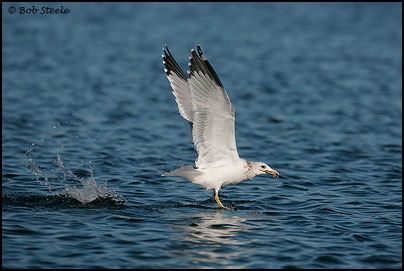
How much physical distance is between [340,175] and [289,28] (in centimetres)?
2268

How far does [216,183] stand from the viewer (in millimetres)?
9664

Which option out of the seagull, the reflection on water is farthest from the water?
the seagull

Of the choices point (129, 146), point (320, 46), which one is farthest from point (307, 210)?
point (320, 46)

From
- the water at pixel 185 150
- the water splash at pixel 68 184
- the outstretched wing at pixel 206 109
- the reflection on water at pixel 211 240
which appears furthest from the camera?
the water splash at pixel 68 184

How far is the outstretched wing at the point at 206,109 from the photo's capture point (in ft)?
28.8

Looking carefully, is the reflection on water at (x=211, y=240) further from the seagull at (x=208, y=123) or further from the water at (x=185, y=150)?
the seagull at (x=208, y=123)

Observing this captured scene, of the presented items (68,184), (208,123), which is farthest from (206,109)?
(68,184)

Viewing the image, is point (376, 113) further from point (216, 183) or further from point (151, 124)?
point (216, 183)

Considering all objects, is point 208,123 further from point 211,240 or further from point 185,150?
point 185,150

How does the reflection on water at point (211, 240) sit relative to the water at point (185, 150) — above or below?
below

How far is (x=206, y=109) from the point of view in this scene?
9.02 m

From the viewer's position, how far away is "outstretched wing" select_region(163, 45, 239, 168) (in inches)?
346

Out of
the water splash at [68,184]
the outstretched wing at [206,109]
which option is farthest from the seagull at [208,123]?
the water splash at [68,184]

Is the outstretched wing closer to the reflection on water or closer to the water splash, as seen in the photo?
the reflection on water
